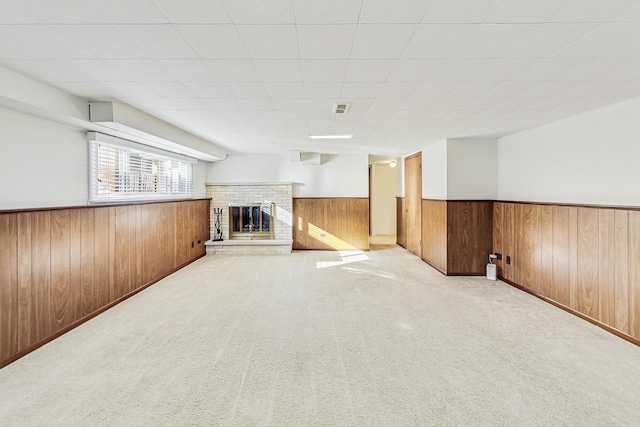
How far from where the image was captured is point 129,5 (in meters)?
1.54

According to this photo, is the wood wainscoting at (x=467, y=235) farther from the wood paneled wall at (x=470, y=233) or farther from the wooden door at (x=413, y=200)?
the wooden door at (x=413, y=200)

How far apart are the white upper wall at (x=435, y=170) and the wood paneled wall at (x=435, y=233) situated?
17cm

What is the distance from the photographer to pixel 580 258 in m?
3.31

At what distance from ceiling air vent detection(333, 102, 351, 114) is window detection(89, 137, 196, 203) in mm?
2898

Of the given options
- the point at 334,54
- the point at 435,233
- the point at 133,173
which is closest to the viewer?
the point at 334,54

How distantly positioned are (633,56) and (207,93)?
3.46 m

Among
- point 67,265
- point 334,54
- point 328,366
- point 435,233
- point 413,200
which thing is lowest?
point 328,366

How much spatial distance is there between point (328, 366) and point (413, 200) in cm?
507

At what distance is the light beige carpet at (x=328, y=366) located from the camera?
1.81 metres

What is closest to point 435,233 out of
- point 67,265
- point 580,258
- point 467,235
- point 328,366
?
point 467,235

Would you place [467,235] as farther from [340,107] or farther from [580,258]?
[340,107]

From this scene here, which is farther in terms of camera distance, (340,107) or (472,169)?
(472,169)

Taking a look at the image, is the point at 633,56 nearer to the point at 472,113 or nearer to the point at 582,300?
the point at 472,113

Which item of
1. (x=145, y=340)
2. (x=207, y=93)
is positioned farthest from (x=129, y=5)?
(x=145, y=340)
